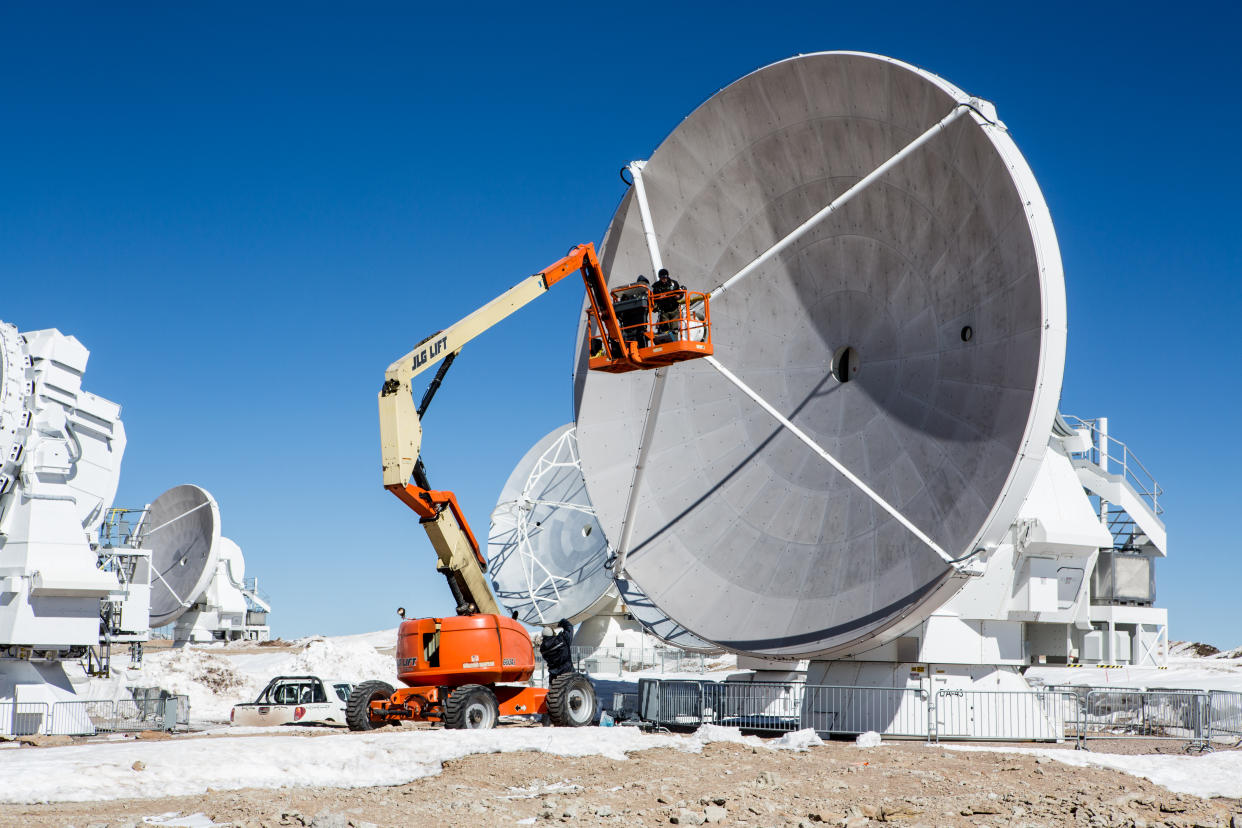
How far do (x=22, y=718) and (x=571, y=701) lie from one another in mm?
10788

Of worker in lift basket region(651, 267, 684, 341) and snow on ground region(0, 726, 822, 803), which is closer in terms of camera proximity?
snow on ground region(0, 726, 822, 803)

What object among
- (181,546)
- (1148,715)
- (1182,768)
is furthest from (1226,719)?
(181,546)

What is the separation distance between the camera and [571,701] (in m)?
21.3

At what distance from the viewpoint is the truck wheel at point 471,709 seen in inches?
765

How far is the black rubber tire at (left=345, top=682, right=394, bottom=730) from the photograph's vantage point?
67.6 feet

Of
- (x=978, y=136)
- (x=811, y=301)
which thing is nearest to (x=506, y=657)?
(x=811, y=301)

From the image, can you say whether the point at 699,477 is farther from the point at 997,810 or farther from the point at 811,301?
the point at 997,810

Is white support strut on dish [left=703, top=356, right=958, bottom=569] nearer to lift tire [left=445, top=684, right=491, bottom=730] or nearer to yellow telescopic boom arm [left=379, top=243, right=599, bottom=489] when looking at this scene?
yellow telescopic boom arm [left=379, top=243, right=599, bottom=489]

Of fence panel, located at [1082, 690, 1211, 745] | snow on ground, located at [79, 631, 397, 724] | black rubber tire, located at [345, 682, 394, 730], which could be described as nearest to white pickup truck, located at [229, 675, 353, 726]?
black rubber tire, located at [345, 682, 394, 730]

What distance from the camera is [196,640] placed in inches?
2292

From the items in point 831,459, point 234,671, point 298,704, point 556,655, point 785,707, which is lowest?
point 234,671

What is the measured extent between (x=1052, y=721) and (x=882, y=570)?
226 inches

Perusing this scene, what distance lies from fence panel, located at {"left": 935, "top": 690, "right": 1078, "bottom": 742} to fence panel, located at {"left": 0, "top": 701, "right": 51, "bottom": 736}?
16701 mm

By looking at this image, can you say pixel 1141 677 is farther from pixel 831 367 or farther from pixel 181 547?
pixel 181 547
